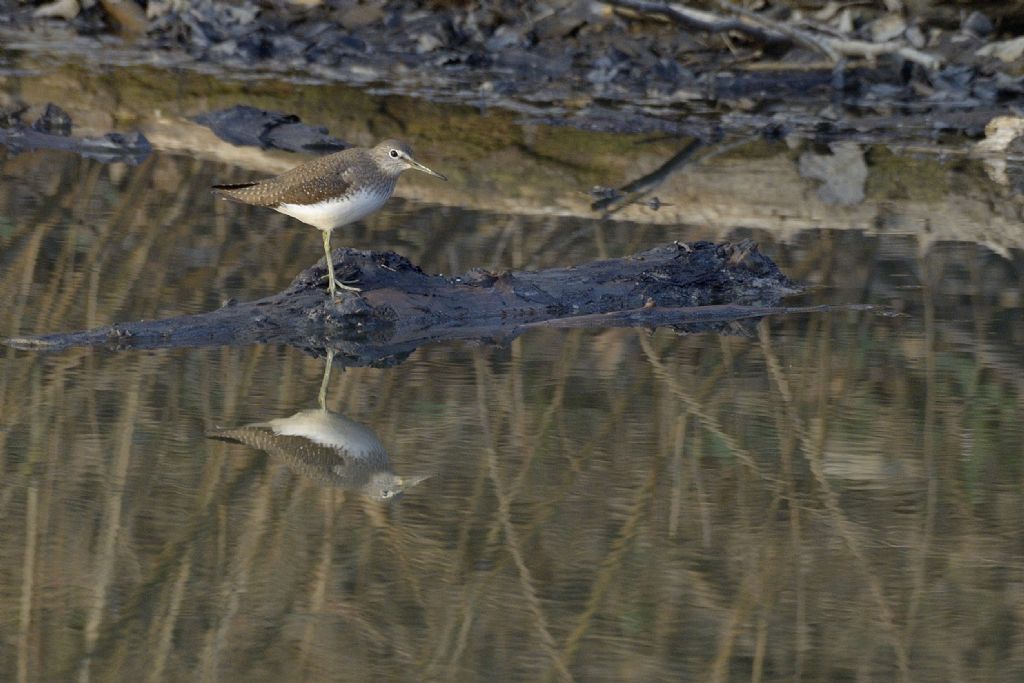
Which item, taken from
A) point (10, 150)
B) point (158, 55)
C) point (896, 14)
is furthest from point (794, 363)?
point (158, 55)

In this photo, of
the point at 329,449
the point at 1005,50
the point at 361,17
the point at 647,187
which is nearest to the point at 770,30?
the point at 1005,50

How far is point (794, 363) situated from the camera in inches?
275

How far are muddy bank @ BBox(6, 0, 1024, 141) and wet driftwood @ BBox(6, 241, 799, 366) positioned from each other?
5267 millimetres

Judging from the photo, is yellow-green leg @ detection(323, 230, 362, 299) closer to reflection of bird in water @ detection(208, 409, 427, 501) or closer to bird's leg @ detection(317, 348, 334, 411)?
bird's leg @ detection(317, 348, 334, 411)

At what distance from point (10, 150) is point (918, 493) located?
25.2 ft

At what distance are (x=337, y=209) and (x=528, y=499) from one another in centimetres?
228

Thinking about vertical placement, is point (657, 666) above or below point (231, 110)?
below

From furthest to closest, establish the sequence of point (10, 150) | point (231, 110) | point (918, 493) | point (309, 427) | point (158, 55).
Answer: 1. point (158, 55)
2. point (231, 110)
3. point (10, 150)
4. point (309, 427)
5. point (918, 493)

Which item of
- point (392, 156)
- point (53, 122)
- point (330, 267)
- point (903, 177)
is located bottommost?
point (330, 267)

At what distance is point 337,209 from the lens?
7.21 m

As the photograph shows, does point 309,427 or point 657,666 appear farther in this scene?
point 309,427

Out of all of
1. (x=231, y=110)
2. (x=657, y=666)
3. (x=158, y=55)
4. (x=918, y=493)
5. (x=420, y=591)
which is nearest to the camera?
(x=657, y=666)

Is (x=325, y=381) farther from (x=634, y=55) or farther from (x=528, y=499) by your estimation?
(x=634, y=55)

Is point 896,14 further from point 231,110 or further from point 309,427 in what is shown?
point 309,427
